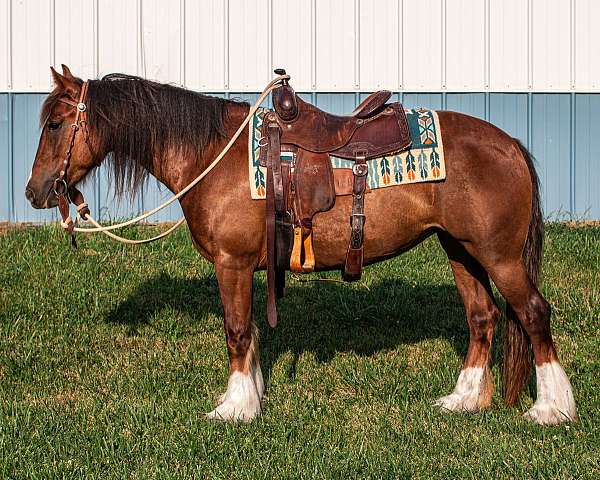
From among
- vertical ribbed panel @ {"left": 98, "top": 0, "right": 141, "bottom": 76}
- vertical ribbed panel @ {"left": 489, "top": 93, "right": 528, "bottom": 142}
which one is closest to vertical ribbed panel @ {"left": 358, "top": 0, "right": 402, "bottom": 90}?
vertical ribbed panel @ {"left": 489, "top": 93, "right": 528, "bottom": 142}

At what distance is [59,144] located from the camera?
514 centimetres

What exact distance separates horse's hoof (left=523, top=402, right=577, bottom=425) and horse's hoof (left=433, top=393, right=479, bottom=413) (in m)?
0.45

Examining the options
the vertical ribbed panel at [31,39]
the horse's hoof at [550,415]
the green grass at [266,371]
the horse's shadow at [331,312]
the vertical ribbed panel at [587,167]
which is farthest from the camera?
the vertical ribbed panel at [587,167]

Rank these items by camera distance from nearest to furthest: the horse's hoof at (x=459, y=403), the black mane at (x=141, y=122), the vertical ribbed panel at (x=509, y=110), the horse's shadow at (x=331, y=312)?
the black mane at (x=141, y=122)
the horse's hoof at (x=459, y=403)
the horse's shadow at (x=331, y=312)
the vertical ribbed panel at (x=509, y=110)

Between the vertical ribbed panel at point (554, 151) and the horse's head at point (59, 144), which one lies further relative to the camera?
the vertical ribbed panel at point (554, 151)

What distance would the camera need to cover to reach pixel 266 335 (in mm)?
7047

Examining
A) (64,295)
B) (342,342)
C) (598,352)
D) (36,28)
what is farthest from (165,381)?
(36,28)

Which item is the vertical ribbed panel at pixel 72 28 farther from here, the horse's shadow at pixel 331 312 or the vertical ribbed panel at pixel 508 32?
the vertical ribbed panel at pixel 508 32

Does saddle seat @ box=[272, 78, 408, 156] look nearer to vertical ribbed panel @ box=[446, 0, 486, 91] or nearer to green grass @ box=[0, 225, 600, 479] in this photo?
green grass @ box=[0, 225, 600, 479]

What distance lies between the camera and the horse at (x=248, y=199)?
5.07 metres

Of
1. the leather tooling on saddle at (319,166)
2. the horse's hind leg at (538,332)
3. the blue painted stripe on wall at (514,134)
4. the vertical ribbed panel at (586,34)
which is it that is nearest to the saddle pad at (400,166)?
the leather tooling on saddle at (319,166)

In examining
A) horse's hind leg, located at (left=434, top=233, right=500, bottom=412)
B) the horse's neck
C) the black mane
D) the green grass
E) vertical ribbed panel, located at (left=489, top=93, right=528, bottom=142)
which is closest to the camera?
the green grass

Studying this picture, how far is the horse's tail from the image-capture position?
5277 mm

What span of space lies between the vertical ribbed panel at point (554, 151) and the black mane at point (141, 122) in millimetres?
7359
